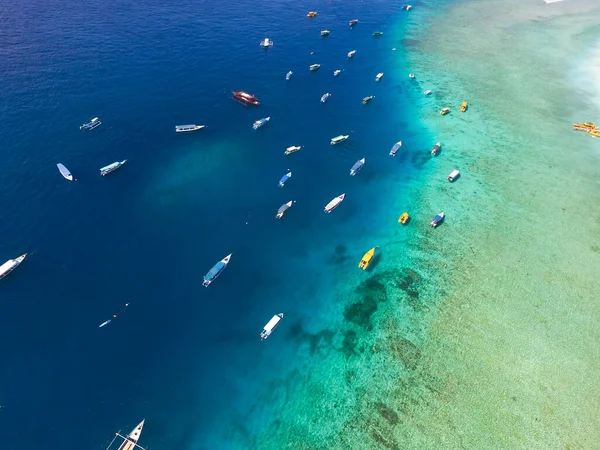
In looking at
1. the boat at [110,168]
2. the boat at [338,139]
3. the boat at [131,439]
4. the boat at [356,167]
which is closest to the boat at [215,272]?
the boat at [131,439]

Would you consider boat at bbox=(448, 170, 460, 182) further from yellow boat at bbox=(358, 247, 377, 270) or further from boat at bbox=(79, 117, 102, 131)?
boat at bbox=(79, 117, 102, 131)

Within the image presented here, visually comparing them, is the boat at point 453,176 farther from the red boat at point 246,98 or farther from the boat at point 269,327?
the red boat at point 246,98

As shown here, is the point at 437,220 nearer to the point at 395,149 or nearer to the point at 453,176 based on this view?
the point at 453,176

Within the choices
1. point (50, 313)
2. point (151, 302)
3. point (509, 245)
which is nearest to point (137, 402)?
point (151, 302)

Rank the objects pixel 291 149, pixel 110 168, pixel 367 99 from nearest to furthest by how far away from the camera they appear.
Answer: pixel 110 168
pixel 291 149
pixel 367 99

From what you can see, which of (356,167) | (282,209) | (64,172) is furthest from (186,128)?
(356,167)

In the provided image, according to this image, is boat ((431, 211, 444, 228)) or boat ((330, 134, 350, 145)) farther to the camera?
boat ((330, 134, 350, 145))

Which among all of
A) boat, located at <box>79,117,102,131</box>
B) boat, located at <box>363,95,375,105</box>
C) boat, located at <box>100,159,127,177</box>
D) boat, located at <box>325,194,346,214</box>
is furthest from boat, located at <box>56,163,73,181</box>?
boat, located at <box>363,95,375,105</box>
